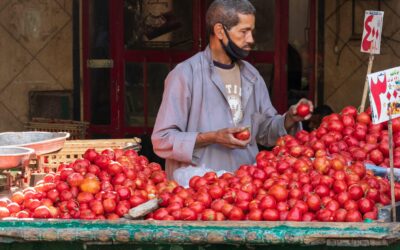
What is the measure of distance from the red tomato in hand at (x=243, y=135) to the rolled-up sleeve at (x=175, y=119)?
0.32 m

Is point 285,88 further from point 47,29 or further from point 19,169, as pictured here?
point 19,169

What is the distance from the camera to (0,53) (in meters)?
7.99

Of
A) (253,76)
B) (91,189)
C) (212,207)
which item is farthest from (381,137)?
(91,189)

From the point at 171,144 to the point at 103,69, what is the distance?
337cm

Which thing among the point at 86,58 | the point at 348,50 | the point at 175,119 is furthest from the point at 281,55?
the point at 175,119

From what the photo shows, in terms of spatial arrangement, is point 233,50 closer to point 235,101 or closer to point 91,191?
point 235,101

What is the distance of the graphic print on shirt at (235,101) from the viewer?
16.3 feet

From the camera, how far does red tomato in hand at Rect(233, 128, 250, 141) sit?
451cm

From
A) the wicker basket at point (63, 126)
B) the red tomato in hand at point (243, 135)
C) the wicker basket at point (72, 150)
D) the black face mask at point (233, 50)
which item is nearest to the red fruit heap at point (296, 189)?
the red tomato in hand at point (243, 135)

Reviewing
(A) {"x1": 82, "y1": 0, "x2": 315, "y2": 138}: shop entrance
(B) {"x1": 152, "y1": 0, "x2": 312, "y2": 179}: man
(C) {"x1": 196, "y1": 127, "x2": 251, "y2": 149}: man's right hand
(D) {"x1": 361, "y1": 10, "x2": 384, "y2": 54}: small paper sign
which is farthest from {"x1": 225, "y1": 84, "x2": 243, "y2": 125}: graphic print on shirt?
(A) {"x1": 82, "y1": 0, "x2": 315, "y2": 138}: shop entrance

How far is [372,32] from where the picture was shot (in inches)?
217

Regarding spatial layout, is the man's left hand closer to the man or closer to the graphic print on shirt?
the man

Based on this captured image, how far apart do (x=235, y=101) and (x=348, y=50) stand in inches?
137

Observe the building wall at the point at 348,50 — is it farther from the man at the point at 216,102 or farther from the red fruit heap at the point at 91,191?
the red fruit heap at the point at 91,191
